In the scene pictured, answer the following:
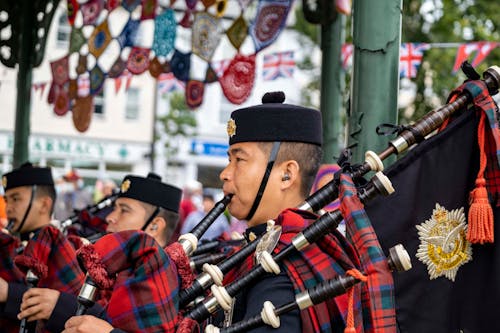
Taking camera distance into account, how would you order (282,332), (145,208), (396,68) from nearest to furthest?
(282,332), (396,68), (145,208)

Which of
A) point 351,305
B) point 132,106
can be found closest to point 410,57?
point 351,305

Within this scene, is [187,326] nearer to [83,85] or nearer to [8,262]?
[8,262]

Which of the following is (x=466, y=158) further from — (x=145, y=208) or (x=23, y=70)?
(x=23, y=70)

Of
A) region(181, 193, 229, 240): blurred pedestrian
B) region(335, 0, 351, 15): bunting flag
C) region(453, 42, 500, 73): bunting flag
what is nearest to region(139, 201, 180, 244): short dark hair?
region(335, 0, 351, 15): bunting flag

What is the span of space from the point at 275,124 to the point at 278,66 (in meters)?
7.32

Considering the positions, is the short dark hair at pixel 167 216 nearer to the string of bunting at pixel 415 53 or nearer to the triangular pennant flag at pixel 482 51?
the string of bunting at pixel 415 53

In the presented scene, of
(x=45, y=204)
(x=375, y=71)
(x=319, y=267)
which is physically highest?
(x=375, y=71)

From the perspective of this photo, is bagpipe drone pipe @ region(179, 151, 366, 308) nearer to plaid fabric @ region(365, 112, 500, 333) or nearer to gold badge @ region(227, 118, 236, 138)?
plaid fabric @ region(365, 112, 500, 333)

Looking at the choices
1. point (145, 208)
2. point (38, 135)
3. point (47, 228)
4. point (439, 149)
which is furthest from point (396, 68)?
point (38, 135)

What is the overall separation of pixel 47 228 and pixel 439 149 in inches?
85.8

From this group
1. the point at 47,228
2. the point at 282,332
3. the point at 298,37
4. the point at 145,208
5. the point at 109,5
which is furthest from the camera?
the point at 298,37

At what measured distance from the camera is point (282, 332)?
2.31 m

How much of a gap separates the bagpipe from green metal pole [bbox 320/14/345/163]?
317cm

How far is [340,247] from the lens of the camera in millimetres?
2531
